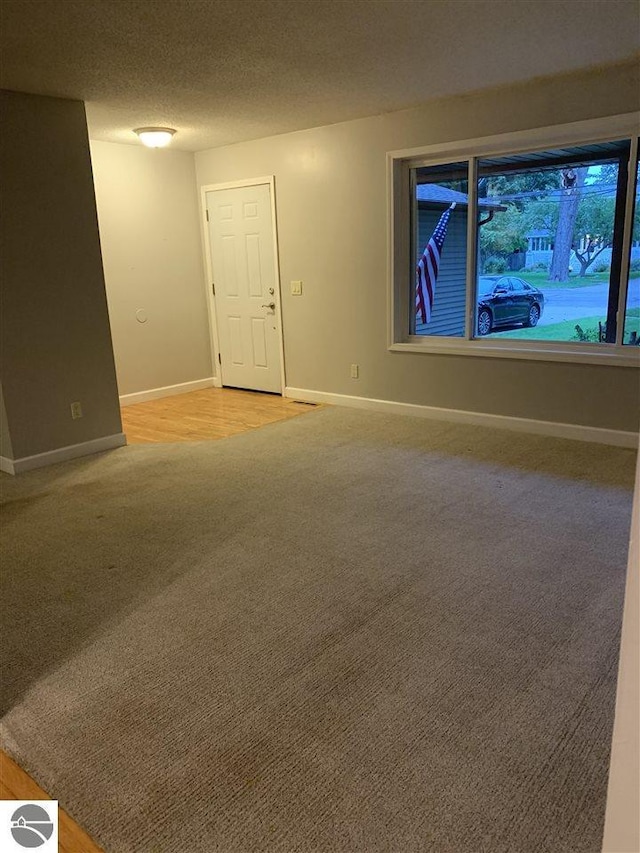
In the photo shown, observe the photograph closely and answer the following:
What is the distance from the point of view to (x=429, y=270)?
5004mm

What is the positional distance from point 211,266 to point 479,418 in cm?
331

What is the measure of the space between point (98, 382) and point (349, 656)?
3.16 m

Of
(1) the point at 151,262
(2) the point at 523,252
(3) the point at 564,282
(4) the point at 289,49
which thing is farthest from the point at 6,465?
(3) the point at 564,282

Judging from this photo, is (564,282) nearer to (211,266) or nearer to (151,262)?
(211,266)

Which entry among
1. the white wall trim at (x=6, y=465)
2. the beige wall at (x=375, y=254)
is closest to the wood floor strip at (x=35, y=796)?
the white wall trim at (x=6, y=465)

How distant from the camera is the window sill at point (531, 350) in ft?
13.5

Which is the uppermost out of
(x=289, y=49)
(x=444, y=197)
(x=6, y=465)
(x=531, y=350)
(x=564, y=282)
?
(x=289, y=49)

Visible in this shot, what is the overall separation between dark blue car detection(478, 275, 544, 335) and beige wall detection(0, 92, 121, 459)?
288cm

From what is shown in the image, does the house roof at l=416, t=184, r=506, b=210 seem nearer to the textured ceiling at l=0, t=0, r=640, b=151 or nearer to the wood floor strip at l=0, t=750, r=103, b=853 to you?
the textured ceiling at l=0, t=0, r=640, b=151

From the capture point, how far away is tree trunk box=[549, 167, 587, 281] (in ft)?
13.7

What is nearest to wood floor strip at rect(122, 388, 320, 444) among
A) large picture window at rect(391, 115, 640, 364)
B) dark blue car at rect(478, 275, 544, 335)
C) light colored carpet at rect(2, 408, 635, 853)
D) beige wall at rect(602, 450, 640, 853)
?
light colored carpet at rect(2, 408, 635, 853)

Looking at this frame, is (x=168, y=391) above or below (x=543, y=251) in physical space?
below

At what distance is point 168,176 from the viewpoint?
19.6ft

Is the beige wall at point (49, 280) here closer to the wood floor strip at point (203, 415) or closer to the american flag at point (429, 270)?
the wood floor strip at point (203, 415)
